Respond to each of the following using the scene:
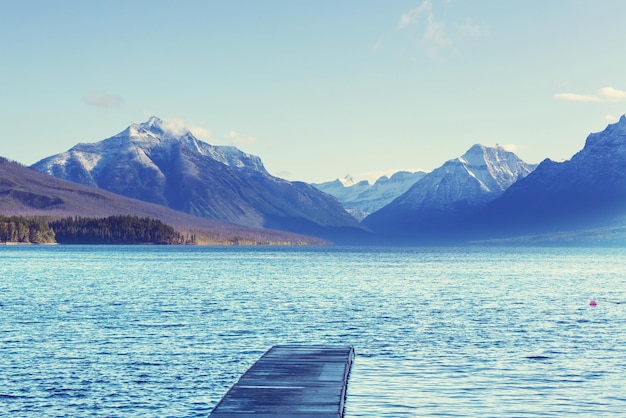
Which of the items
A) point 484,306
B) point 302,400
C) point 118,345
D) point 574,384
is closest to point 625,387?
point 574,384

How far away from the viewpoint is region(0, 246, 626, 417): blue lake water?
4753 cm

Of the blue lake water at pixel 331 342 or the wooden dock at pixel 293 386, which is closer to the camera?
the wooden dock at pixel 293 386

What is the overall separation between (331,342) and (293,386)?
2260 centimetres

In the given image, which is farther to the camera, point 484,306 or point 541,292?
point 541,292

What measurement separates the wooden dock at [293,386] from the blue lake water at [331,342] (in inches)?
53.0

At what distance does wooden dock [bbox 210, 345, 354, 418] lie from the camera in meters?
41.9

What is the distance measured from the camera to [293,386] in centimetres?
4781

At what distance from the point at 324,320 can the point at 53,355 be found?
32329 millimetres

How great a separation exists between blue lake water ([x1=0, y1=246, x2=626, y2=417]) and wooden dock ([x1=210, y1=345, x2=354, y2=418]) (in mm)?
1346

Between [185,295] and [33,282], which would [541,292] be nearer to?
[185,295]

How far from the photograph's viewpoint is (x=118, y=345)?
221 feet

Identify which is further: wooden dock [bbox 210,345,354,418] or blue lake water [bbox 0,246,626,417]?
blue lake water [bbox 0,246,626,417]

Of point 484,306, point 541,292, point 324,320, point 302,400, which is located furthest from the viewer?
point 541,292

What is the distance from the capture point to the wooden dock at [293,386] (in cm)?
4188
